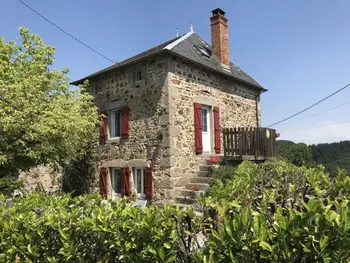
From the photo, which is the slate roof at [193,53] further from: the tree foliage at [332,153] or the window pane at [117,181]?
the tree foliage at [332,153]

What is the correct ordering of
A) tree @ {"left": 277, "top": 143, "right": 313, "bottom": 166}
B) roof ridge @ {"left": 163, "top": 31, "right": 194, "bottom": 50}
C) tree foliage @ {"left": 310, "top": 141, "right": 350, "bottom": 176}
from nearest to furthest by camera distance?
roof ridge @ {"left": 163, "top": 31, "right": 194, "bottom": 50}, tree @ {"left": 277, "top": 143, "right": 313, "bottom": 166}, tree foliage @ {"left": 310, "top": 141, "right": 350, "bottom": 176}

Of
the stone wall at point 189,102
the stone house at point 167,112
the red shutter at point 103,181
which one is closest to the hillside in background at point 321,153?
the stone house at point 167,112

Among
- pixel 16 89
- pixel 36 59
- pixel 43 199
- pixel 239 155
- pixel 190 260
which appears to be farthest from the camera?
pixel 36 59

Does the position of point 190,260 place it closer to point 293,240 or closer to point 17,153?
point 293,240

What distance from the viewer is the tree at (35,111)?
9.07 meters

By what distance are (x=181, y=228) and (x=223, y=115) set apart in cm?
975

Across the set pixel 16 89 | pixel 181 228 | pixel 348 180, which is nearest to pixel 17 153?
pixel 16 89

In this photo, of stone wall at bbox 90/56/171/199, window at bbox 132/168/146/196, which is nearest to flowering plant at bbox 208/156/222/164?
stone wall at bbox 90/56/171/199

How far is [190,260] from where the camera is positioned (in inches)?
96.7

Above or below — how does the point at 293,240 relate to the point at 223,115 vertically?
below

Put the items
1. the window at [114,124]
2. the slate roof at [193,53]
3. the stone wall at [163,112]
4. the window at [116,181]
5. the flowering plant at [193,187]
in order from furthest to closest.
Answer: the window at [114,124] → the window at [116,181] → the slate roof at [193,53] → the stone wall at [163,112] → the flowering plant at [193,187]

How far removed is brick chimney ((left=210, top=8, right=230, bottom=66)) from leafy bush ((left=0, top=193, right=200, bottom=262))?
10.1 meters

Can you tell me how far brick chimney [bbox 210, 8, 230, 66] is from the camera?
39.8 feet

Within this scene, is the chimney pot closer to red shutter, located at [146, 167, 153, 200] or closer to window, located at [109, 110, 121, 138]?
window, located at [109, 110, 121, 138]
